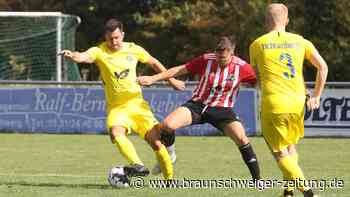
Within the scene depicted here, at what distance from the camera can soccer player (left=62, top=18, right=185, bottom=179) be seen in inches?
466

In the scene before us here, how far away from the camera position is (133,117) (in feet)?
39.4

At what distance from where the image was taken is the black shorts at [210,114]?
1159 centimetres

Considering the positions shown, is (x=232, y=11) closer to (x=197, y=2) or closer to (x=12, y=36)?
(x=197, y=2)

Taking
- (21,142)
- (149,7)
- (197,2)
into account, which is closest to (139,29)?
(149,7)

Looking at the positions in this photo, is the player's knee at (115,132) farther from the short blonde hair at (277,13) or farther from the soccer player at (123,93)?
the short blonde hair at (277,13)

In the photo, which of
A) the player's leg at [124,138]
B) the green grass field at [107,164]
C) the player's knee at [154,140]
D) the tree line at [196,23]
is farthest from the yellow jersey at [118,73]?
→ the tree line at [196,23]

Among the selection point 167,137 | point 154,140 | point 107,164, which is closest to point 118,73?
point 154,140

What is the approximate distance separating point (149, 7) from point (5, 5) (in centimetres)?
728

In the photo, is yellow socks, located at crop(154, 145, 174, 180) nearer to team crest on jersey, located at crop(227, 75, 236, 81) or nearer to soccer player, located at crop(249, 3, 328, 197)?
team crest on jersey, located at crop(227, 75, 236, 81)

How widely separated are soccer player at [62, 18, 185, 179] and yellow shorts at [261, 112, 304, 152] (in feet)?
7.67

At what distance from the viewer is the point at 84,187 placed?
11.6 meters

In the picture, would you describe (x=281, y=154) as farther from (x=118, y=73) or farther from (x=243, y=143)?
(x=118, y=73)

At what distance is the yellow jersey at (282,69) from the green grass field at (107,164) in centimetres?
136

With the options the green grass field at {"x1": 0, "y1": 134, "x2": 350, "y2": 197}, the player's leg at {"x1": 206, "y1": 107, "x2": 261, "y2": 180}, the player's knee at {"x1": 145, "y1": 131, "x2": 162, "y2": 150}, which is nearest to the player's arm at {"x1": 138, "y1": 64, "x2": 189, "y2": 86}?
the player's leg at {"x1": 206, "y1": 107, "x2": 261, "y2": 180}
